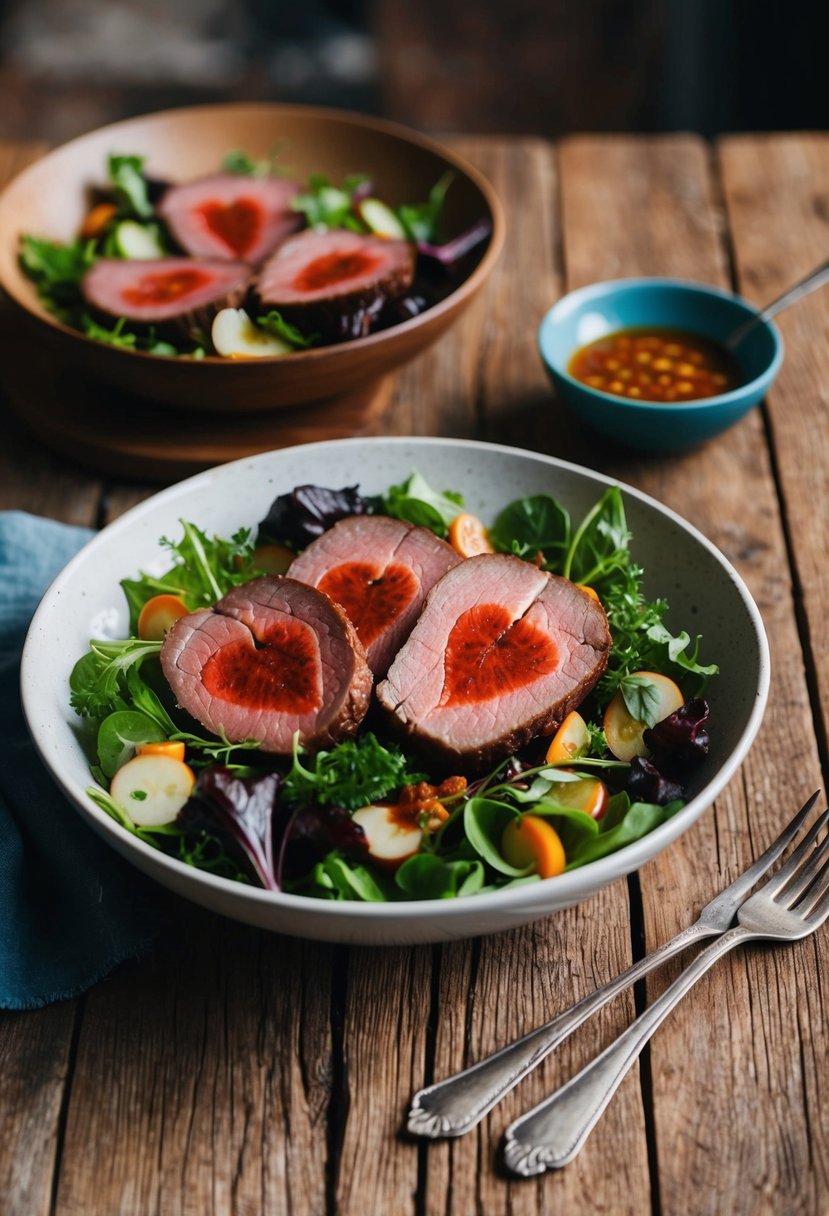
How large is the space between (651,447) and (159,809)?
69.4 inches

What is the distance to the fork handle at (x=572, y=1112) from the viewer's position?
5.72 feet

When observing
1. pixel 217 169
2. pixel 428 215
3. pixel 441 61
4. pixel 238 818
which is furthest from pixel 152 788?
pixel 441 61

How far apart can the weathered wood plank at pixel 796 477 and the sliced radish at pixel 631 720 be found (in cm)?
41

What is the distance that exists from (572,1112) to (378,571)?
3.61ft

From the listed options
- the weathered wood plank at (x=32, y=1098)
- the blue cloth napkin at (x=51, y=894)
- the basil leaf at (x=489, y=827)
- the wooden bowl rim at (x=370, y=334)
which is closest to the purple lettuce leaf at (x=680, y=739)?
the basil leaf at (x=489, y=827)

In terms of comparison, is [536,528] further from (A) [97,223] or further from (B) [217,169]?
(B) [217,169]

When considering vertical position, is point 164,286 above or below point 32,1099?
above

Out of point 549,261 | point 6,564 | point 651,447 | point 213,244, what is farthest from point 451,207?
point 6,564

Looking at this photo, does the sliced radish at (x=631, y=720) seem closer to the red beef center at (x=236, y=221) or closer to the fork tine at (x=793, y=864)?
the fork tine at (x=793, y=864)

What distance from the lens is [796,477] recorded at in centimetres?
321

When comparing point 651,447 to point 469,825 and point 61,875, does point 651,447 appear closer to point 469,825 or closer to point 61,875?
point 469,825

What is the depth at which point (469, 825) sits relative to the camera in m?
1.93

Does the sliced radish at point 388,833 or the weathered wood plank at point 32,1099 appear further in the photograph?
the sliced radish at point 388,833

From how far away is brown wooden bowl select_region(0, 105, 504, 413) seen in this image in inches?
115
